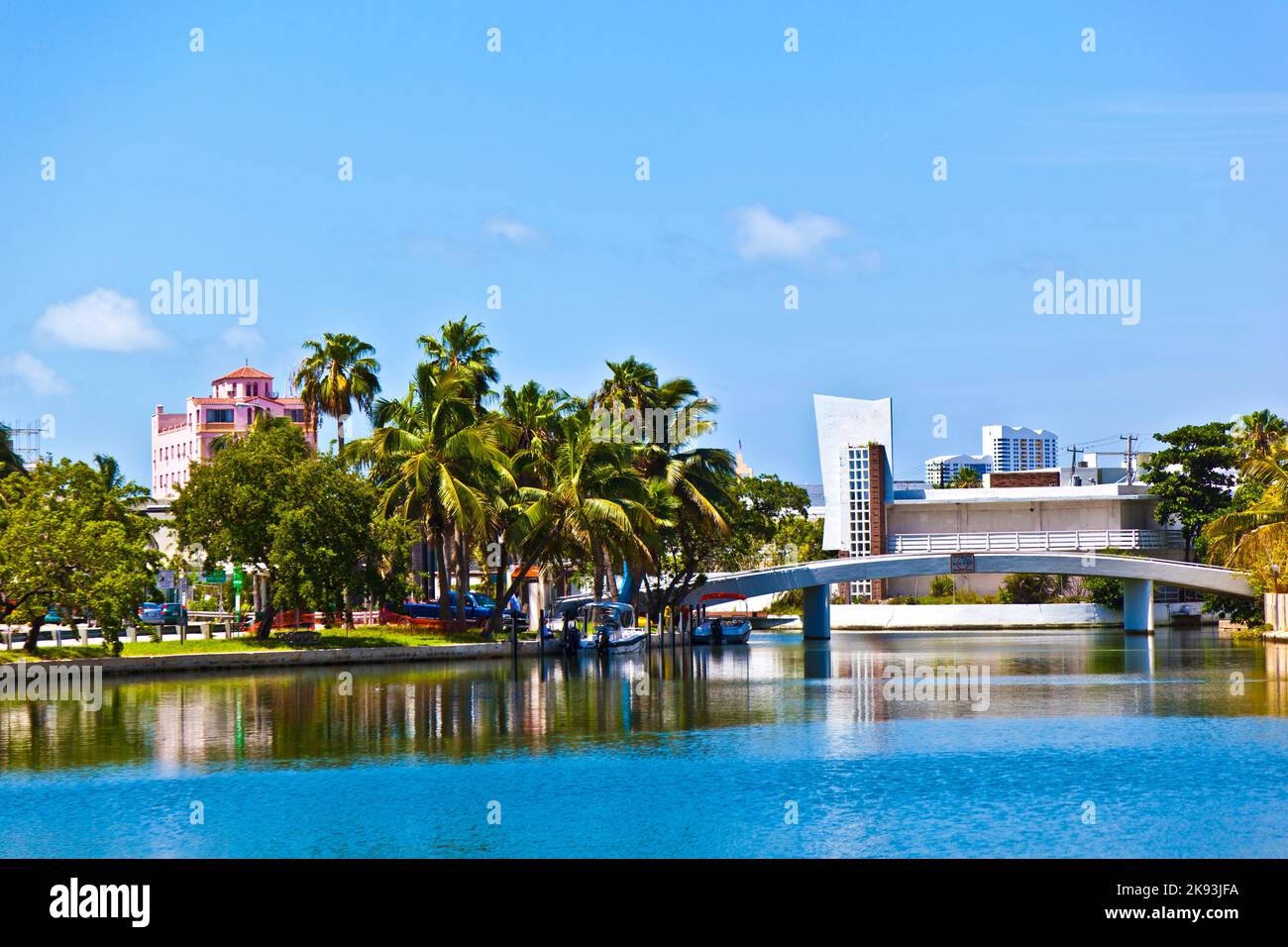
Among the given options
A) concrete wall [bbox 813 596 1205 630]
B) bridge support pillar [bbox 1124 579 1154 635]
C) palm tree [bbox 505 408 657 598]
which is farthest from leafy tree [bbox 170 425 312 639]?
concrete wall [bbox 813 596 1205 630]

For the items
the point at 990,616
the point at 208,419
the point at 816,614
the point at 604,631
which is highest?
the point at 208,419

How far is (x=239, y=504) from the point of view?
5694cm

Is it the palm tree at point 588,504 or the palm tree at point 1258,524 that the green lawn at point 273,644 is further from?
the palm tree at point 1258,524

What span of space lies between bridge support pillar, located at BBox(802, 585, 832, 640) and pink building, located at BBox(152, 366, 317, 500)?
64131 millimetres

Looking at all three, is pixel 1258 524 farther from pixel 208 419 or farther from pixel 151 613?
pixel 208 419

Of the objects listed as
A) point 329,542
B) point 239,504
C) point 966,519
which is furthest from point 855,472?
point 239,504

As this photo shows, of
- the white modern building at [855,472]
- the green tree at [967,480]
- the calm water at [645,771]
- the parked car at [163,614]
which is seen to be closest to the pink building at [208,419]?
the white modern building at [855,472]

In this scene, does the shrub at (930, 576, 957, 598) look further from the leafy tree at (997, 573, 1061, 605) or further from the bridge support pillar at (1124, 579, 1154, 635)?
the bridge support pillar at (1124, 579, 1154, 635)

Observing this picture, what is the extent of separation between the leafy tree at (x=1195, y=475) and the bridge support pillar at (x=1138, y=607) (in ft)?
54.1

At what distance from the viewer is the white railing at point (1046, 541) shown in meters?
106

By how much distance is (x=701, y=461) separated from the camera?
80.5 meters

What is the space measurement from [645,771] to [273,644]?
32180 mm

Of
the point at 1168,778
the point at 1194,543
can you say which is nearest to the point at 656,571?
the point at 1194,543
